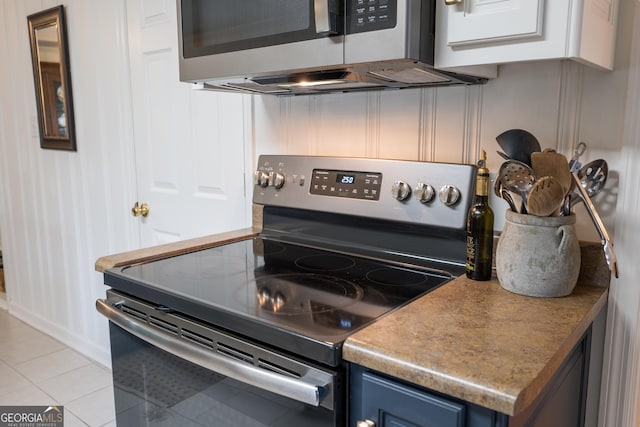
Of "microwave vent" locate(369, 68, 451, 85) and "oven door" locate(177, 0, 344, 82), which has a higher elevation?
"oven door" locate(177, 0, 344, 82)

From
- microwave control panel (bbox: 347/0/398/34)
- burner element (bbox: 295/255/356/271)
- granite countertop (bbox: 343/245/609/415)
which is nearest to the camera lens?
granite countertop (bbox: 343/245/609/415)

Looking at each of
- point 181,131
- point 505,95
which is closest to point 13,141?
point 181,131

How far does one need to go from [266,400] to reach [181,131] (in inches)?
50.7

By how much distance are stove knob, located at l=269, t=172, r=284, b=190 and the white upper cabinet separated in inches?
27.3

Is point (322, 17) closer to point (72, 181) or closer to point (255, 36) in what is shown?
point (255, 36)

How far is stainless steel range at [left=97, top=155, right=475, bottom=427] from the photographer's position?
2.85 ft

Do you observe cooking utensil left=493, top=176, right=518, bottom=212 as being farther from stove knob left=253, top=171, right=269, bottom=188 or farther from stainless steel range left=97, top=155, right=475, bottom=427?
stove knob left=253, top=171, right=269, bottom=188

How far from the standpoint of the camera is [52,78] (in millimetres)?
2504

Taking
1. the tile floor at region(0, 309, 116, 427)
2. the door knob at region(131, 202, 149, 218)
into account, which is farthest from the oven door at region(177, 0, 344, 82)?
the tile floor at region(0, 309, 116, 427)

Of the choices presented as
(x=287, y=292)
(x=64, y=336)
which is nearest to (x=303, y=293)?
(x=287, y=292)

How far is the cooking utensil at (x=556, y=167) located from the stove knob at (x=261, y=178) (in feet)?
2.76

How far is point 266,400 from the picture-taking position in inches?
35.9

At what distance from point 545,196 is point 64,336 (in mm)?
2702

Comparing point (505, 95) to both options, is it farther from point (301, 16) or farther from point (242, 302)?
point (242, 302)
